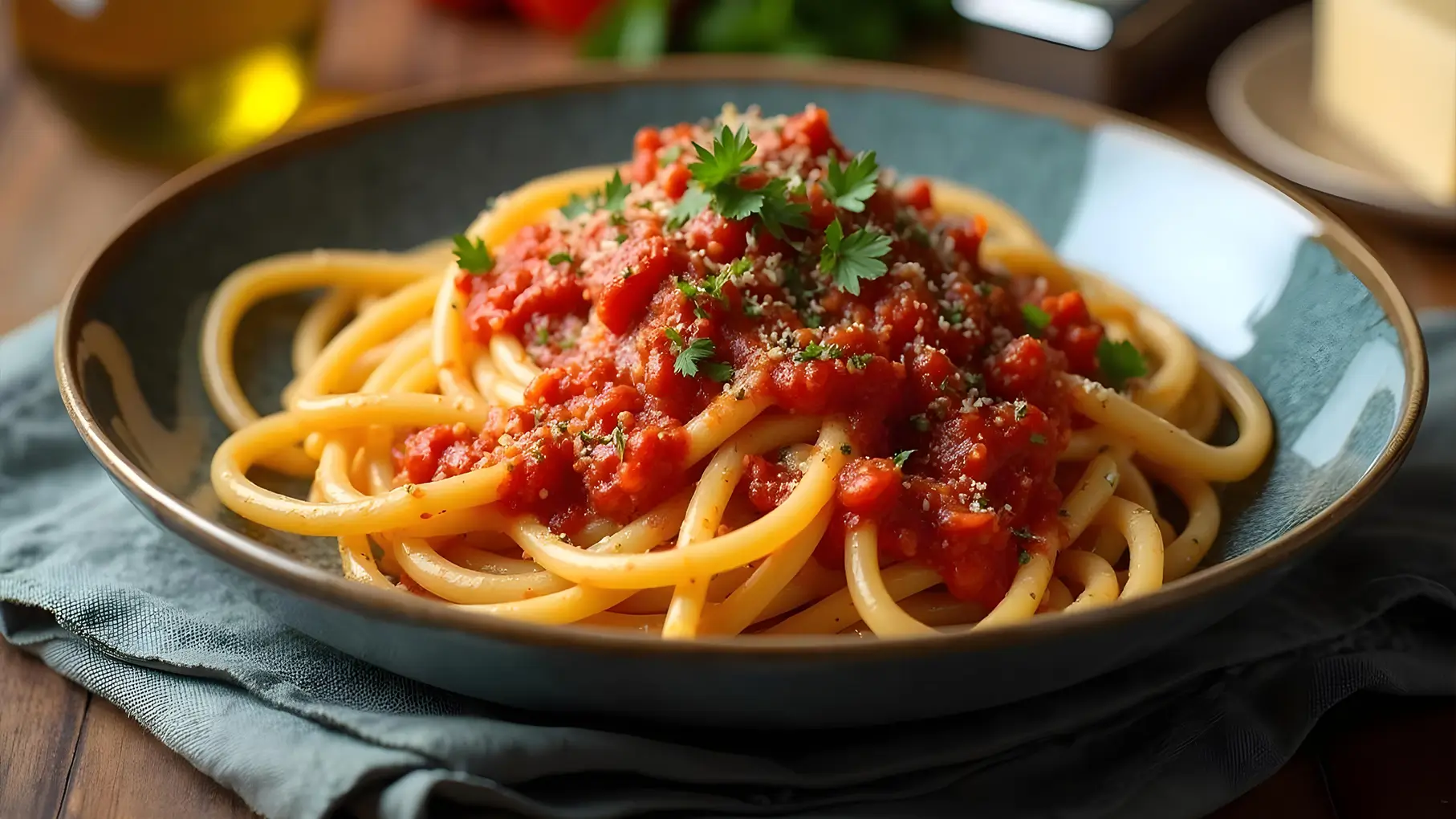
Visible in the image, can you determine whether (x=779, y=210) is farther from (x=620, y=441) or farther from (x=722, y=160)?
(x=620, y=441)

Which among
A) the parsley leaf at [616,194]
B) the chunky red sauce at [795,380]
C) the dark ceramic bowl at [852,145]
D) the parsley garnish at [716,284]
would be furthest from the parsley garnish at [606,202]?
the dark ceramic bowl at [852,145]

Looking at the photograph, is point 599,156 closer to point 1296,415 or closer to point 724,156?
point 724,156

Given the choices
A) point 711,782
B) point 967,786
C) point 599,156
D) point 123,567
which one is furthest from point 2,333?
point 967,786

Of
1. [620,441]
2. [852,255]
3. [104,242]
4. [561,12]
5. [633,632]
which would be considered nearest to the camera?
[633,632]

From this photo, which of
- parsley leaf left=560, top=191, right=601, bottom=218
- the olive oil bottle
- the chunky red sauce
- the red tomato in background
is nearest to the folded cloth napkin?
the chunky red sauce

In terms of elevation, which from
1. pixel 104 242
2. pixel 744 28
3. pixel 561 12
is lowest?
pixel 104 242

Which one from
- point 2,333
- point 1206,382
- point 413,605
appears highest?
point 1206,382

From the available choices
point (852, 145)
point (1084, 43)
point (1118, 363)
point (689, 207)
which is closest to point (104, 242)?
point (689, 207)
